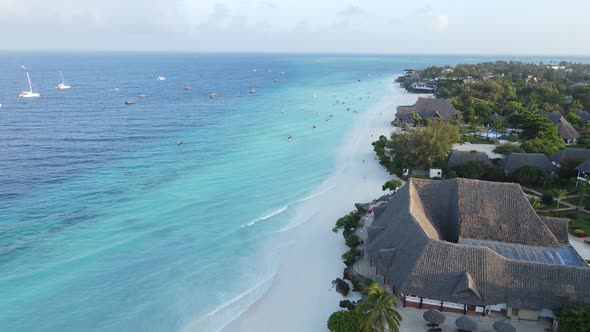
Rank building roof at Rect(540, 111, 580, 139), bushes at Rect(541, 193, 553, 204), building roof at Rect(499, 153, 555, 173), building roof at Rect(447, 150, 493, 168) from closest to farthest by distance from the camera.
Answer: bushes at Rect(541, 193, 553, 204) < building roof at Rect(499, 153, 555, 173) < building roof at Rect(447, 150, 493, 168) < building roof at Rect(540, 111, 580, 139)

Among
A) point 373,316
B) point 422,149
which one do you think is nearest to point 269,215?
point 422,149

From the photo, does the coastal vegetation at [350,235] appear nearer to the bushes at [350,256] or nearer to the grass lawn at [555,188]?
the bushes at [350,256]

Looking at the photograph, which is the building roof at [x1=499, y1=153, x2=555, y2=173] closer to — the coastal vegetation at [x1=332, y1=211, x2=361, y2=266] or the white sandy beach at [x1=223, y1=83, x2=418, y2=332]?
the white sandy beach at [x1=223, y1=83, x2=418, y2=332]

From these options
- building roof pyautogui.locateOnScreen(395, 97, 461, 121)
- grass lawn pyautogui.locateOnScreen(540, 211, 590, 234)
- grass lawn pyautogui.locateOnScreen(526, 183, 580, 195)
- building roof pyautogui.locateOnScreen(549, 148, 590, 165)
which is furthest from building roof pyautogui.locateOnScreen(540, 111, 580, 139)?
grass lawn pyautogui.locateOnScreen(540, 211, 590, 234)

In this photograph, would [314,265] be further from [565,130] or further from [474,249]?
[565,130]

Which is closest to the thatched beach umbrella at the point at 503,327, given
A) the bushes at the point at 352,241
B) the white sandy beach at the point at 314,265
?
the white sandy beach at the point at 314,265

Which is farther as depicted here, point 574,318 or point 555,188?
point 555,188
